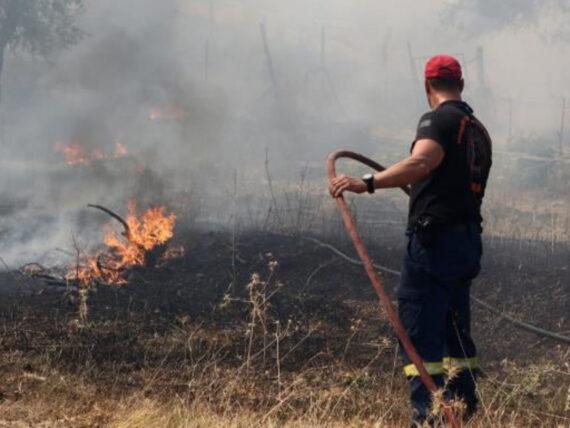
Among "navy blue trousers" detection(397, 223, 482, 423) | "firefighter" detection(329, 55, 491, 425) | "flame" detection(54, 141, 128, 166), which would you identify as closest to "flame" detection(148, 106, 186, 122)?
"flame" detection(54, 141, 128, 166)

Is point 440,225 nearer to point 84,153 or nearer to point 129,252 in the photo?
point 129,252

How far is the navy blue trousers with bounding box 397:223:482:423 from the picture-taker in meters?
3.78

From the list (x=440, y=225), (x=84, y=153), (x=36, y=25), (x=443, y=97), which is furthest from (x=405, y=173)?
(x=36, y=25)

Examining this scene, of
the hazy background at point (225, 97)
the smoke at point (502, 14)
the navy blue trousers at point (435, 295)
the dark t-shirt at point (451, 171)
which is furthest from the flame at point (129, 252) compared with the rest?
the smoke at point (502, 14)

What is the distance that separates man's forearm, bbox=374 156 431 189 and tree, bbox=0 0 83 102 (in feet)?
68.9

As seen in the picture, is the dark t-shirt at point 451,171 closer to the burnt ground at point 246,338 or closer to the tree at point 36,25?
the burnt ground at point 246,338

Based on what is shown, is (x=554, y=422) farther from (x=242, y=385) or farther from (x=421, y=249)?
(x=242, y=385)

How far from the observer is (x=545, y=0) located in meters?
31.4

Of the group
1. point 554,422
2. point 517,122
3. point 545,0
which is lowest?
point 554,422

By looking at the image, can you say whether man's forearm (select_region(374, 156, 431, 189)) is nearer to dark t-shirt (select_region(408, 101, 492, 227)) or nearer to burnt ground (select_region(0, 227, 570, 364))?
dark t-shirt (select_region(408, 101, 492, 227))

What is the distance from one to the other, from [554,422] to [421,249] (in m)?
1.70

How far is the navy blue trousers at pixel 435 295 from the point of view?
378 cm

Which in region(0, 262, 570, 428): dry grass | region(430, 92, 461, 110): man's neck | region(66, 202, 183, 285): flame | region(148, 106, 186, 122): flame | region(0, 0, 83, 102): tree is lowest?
region(0, 262, 570, 428): dry grass

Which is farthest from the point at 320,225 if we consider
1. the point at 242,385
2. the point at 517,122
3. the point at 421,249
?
the point at 517,122
